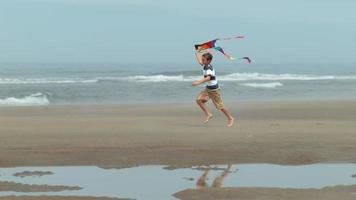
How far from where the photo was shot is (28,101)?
26.3m

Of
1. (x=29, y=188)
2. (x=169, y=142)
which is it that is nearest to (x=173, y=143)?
(x=169, y=142)

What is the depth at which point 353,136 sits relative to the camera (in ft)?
37.2

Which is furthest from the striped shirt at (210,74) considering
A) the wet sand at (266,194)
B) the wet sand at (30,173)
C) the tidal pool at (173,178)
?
the wet sand at (266,194)

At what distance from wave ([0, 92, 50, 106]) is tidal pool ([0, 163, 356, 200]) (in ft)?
56.1

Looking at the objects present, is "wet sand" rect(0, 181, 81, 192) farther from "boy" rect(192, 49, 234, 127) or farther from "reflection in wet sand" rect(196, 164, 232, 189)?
"boy" rect(192, 49, 234, 127)

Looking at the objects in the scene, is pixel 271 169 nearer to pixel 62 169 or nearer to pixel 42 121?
pixel 62 169

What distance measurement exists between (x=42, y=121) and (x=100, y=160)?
5.72m

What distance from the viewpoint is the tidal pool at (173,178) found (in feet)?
23.2

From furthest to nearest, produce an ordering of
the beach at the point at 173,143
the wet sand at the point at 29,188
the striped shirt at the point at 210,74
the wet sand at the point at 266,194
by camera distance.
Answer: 1. the striped shirt at the point at 210,74
2. the beach at the point at 173,143
3. the wet sand at the point at 29,188
4. the wet sand at the point at 266,194

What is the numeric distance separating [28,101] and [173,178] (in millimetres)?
19537

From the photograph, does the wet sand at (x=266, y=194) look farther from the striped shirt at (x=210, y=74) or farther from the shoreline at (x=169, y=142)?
the striped shirt at (x=210, y=74)

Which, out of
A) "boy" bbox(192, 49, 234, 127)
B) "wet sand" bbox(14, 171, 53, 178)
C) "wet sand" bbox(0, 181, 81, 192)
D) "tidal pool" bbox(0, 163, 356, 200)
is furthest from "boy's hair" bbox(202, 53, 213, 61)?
"wet sand" bbox(0, 181, 81, 192)

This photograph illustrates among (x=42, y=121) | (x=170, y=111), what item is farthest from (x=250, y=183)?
(x=170, y=111)

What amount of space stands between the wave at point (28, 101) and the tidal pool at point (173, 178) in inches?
674
